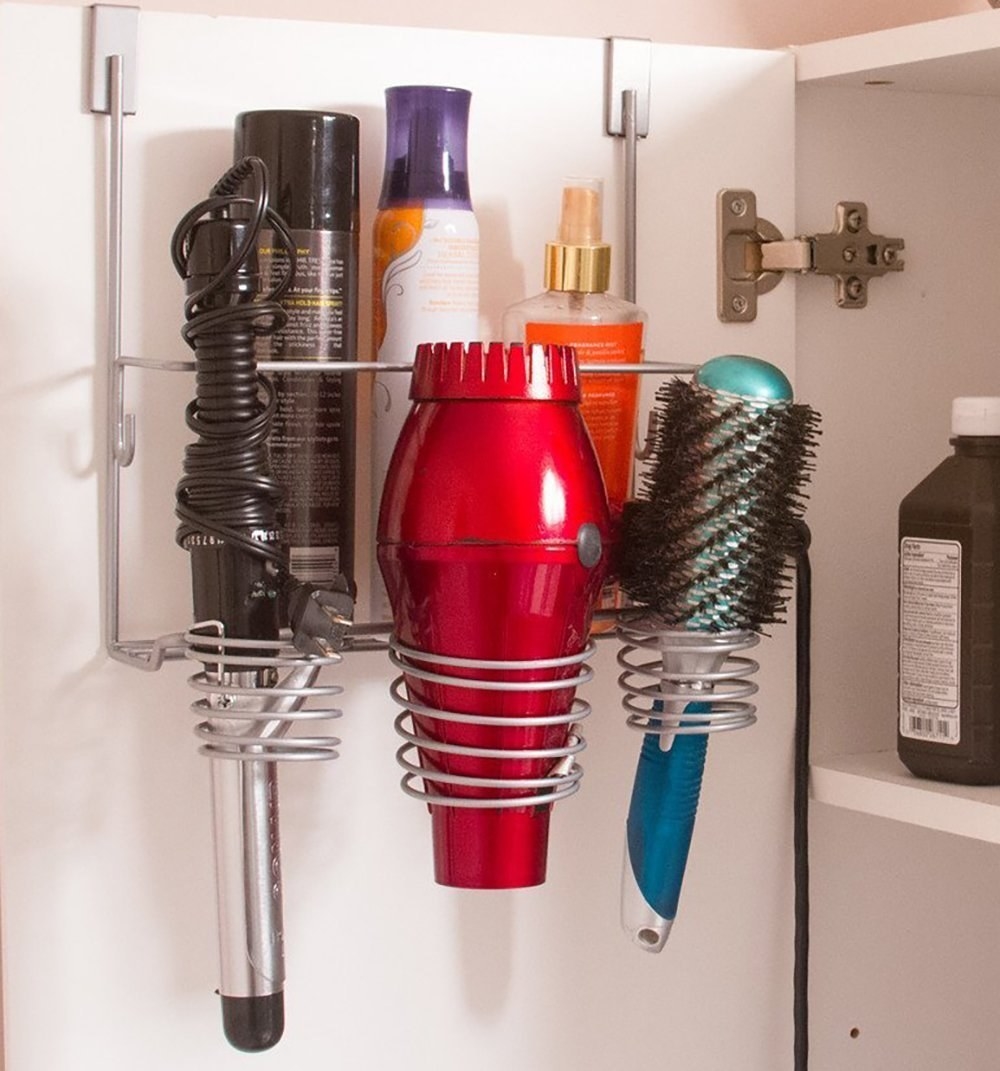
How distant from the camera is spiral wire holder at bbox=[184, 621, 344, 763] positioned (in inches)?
24.6

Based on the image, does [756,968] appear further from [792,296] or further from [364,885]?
[792,296]

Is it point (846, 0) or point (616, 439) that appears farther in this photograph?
point (846, 0)

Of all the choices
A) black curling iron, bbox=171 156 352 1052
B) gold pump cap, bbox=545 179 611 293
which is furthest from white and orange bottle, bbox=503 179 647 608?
black curling iron, bbox=171 156 352 1052

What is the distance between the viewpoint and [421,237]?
0.67 m

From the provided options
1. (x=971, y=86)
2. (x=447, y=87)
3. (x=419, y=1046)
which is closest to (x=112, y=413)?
(x=447, y=87)

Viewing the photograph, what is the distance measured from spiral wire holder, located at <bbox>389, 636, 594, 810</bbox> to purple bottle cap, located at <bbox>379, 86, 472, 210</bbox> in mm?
192

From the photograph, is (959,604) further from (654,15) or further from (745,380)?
(654,15)

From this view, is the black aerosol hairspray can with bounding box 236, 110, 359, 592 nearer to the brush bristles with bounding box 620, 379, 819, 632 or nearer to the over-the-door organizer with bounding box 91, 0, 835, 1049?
the over-the-door organizer with bounding box 91, 0, 835, 1049

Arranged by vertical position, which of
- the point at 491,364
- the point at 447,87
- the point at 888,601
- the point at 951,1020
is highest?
the point at 447,87

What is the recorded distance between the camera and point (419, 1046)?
75cm

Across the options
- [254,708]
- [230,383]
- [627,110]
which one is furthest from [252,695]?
[627,110]

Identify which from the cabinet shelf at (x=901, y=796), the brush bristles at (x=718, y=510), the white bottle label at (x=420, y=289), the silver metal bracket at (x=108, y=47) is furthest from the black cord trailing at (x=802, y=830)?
the silver metal bracket at (x=108, y=47)

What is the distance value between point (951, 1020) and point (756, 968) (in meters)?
0.13

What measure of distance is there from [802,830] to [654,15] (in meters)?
0.45
